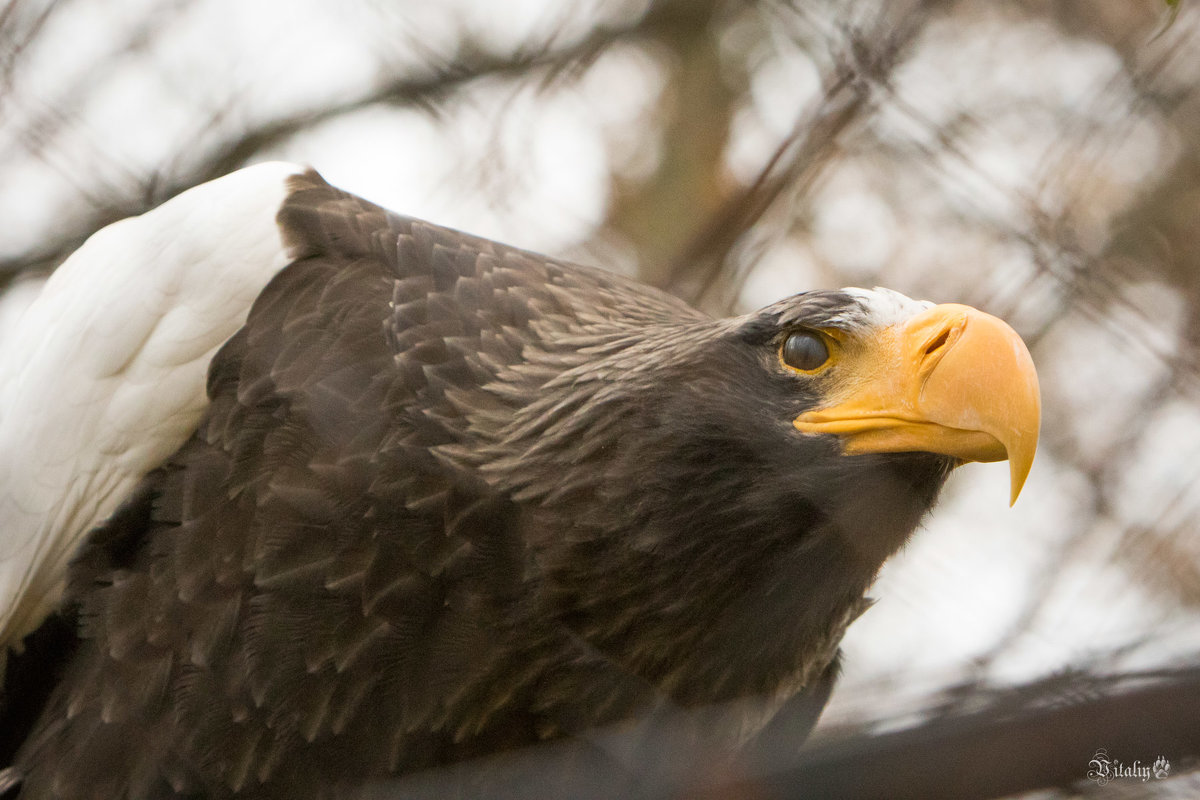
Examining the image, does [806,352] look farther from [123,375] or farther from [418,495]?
[123,375]

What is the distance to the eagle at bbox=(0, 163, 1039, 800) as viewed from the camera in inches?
57.7

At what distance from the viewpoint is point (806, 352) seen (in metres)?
1.48

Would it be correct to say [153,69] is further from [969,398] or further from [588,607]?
[969,398]

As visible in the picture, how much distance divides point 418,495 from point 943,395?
0.72 metres

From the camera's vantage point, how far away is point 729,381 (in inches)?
59.2

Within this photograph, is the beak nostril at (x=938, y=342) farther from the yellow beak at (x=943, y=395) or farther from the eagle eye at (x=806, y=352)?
the eagle eye at (x=806, y=352)

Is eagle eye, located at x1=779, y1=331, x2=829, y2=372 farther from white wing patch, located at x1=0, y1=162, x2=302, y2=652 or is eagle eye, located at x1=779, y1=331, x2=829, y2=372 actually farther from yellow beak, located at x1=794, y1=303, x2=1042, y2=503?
white wing patch, located at x1=0, y1=162, x2=302, y2=652

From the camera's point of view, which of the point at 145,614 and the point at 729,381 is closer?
the point at 729,381

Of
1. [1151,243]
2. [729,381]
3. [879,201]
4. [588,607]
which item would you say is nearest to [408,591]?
[588,607]

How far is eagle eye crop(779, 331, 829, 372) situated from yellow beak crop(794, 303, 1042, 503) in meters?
0.04

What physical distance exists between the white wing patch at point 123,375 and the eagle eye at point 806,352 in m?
0.82

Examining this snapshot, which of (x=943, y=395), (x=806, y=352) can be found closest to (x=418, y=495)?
(x=806, y=352)

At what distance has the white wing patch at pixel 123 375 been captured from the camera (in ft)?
5.71

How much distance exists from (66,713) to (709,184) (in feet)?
4.98
